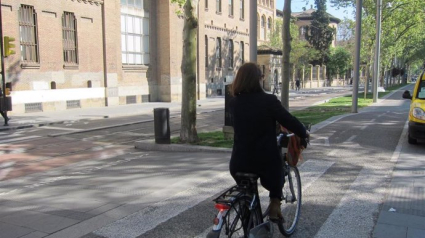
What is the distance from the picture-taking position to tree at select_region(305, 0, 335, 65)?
73.9 metres

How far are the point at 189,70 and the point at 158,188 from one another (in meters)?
4.85

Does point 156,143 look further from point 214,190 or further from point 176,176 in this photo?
point 214,190

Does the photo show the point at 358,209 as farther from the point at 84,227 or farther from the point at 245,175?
the point at 84,227

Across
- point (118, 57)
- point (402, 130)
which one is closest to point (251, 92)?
point (402, 130)

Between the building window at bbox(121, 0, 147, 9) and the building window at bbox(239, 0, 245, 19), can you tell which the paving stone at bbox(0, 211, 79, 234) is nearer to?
the building window at bbox(121, 0, 147, 9)

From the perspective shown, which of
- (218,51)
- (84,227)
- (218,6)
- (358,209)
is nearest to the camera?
(84,227)

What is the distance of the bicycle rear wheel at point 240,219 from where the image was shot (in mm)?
3221

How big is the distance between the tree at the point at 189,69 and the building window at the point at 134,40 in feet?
66.5

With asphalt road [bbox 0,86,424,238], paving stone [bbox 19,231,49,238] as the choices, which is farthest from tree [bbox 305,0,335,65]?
paving stone [bbox 19,231,49,238]

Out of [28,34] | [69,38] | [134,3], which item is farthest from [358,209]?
[134,3]

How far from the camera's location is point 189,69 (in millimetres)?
10578

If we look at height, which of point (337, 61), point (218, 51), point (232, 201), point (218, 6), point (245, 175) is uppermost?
point (218, 6)

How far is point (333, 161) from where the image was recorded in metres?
8.05

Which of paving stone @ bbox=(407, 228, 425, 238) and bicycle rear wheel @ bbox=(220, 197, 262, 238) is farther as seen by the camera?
paving stone @ bbox=(407, 228, 425, 238)
